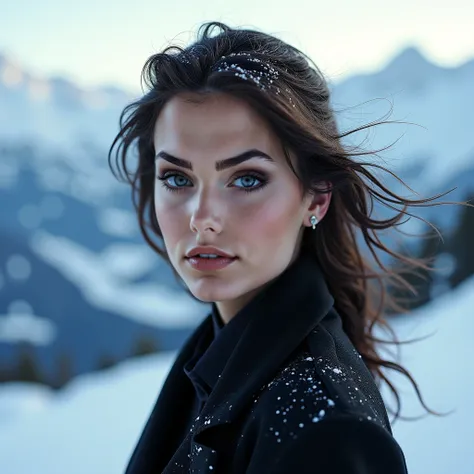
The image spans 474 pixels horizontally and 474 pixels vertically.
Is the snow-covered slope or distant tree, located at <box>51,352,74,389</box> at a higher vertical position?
the snow-covered slope

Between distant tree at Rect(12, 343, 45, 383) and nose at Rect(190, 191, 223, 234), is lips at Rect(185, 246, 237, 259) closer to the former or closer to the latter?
nose at Rect(190, 191, 223, 234)

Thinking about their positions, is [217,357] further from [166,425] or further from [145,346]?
[145,346]

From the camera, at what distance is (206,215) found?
4.21 ft

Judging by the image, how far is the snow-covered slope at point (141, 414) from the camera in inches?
99.0

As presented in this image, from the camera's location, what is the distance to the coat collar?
3.78ft

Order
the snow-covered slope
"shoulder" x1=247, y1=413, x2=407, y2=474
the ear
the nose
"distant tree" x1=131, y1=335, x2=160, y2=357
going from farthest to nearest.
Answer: "distant tree" x1=131, y1=335, x2=160, y2=357
the snow-covered slope
the ear
the nose
"shoulder" x1=247, y1=413, x2=407, y2=474

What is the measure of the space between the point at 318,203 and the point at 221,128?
0.34 metres

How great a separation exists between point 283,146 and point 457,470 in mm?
1642

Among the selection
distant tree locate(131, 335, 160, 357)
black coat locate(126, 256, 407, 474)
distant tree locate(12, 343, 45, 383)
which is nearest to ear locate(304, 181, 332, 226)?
black coat locate(126, 256, 407, 474)

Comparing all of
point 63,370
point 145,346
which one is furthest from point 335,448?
point 63,370

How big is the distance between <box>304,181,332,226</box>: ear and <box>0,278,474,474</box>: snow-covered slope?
4.51ft

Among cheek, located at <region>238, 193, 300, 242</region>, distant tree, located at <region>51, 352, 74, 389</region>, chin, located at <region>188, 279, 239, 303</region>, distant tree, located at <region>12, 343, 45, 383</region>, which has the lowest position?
distant tree, located at <region>51, 352, 74, 389</region>

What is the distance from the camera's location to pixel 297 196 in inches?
53.9

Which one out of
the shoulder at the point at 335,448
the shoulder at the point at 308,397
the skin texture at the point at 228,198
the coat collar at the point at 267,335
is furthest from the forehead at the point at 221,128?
the shoulder at the point at 335,448
